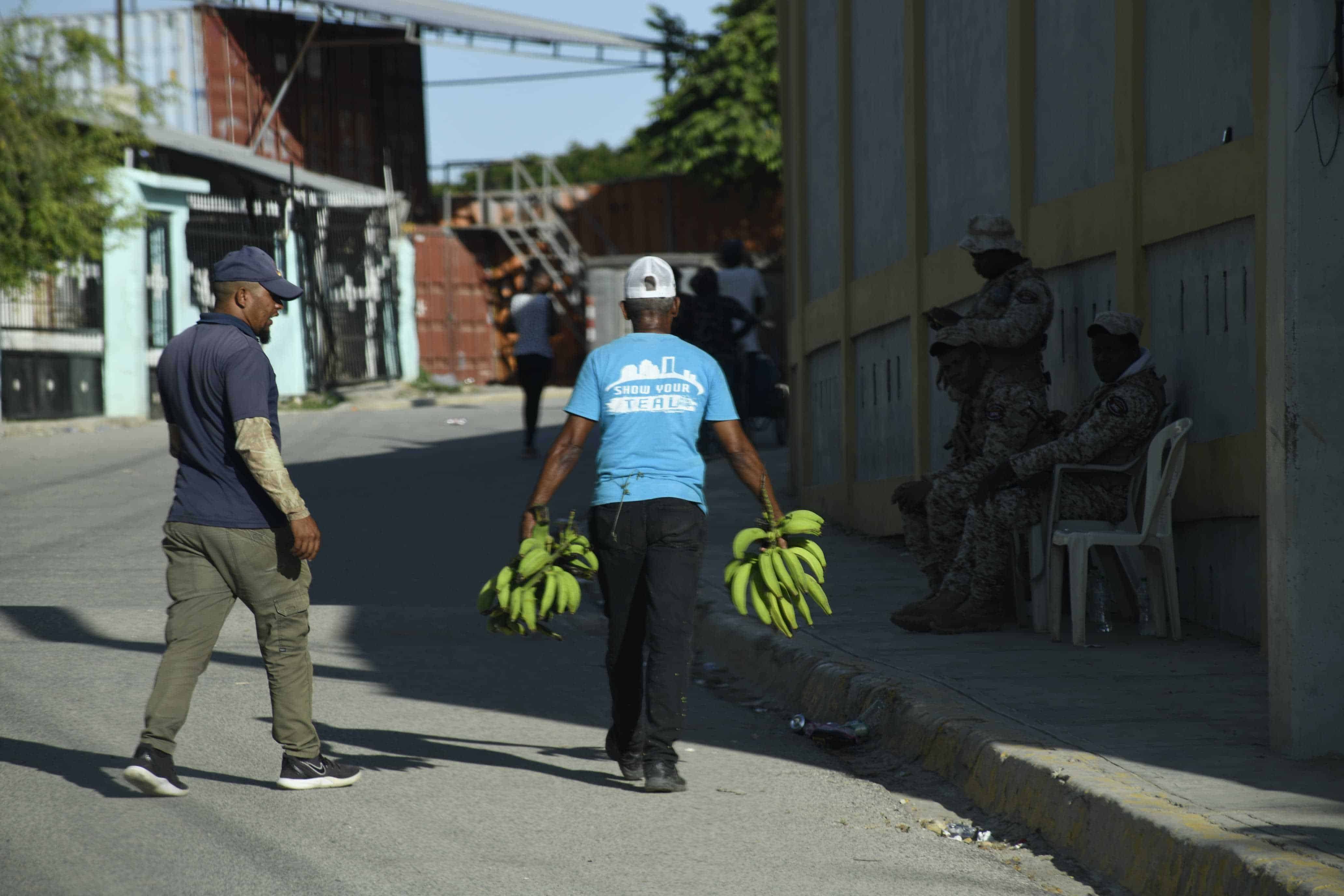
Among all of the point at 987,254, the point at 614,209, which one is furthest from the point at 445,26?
the point at 987,254

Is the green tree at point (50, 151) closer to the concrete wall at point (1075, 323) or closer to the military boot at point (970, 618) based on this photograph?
the concrete wall at point (1075, 323)

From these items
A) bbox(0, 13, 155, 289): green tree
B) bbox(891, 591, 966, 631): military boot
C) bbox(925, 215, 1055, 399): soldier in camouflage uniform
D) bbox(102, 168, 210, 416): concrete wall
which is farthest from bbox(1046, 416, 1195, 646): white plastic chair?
bbox(102, 168, 210, 416): concrete wall

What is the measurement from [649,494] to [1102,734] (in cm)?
176

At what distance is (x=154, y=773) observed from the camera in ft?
16.7

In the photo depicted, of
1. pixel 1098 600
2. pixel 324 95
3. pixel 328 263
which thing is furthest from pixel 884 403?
pixel 324 95

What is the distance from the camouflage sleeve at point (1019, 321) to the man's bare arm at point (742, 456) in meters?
2.40

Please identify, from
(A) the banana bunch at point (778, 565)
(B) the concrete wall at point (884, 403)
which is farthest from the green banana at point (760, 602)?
(B) the concrete wall at point (884, 403)

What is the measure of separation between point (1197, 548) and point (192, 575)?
4709mm

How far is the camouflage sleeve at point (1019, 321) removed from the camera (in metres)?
7.59

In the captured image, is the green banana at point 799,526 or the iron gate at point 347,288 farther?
the iron gate at point 347,288

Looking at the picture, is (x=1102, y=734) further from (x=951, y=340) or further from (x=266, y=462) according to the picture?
(x=266, y=462)

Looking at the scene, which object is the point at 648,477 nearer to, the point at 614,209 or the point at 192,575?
the point at 192,575

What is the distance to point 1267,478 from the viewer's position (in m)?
5.15

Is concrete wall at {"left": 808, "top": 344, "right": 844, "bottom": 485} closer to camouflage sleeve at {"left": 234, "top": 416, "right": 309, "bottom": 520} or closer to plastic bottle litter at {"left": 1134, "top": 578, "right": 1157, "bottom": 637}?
plastic bottle litter at {"left": 1134, "top": 578, "right": 1157, "bottom": 637}
